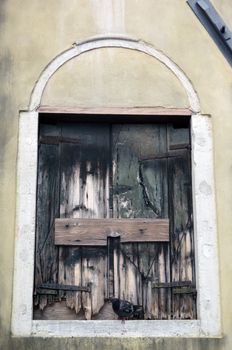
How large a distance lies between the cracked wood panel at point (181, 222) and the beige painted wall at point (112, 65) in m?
0.30

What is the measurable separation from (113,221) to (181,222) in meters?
0.61

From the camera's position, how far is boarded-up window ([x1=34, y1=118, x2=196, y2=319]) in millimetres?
6273

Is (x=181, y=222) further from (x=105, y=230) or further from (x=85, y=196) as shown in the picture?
(x=85, y=196)

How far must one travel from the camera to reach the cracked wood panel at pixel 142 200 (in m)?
6.30

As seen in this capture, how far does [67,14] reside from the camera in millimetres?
6789

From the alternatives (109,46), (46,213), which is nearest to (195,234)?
(46,213)

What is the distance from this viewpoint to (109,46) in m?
6.74

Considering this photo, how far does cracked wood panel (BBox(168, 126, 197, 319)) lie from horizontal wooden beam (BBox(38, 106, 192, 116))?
0.76ft

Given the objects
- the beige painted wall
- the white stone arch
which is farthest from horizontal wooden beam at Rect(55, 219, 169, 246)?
the white stone arch

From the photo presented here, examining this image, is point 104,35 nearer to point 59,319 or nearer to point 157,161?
point 157,161

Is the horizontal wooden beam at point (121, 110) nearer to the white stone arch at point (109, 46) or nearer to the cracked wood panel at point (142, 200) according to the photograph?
the white stone arch at point (109, 46)

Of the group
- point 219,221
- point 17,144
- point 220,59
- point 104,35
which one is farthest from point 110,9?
point 219,221

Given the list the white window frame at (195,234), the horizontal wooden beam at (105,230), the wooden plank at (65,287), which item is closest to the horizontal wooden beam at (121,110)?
the white window frame at (195,234)

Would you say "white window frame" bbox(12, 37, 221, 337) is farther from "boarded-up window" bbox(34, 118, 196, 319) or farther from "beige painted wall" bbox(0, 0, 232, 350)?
"boarded-up window" bbox(34, 118, 196, 319)
